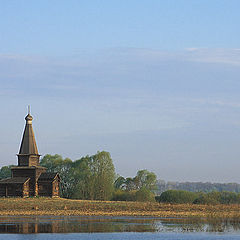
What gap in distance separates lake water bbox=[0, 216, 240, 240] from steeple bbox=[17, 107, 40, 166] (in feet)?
119

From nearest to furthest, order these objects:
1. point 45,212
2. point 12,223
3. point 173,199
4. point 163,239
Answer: point 163,239 → point 12,223 → point 45,212 → point 173,199

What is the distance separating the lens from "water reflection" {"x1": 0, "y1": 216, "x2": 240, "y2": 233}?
4200 cm

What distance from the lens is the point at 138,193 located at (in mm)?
97500

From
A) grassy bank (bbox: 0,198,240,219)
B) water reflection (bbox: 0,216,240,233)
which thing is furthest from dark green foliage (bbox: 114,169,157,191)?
water reflection (bbox: 0,216,240,233)

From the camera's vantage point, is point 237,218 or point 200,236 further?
point 237,218

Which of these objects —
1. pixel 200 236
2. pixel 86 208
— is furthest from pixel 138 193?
pixel 200 236

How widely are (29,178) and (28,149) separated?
469cm

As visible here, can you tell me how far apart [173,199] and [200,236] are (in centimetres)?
4973

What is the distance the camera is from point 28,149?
89312mm

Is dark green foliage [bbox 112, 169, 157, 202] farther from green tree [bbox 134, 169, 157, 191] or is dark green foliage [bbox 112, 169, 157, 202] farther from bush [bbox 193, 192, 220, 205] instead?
bush [bbox 193, 192, 220, 205]

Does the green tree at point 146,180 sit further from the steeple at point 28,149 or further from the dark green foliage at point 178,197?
the steeple at point 28,149

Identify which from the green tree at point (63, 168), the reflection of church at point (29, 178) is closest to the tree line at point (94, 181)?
the green tree at point (63, 168)

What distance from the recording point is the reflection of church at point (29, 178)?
285 ft

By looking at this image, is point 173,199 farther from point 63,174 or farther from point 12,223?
point 12,223
